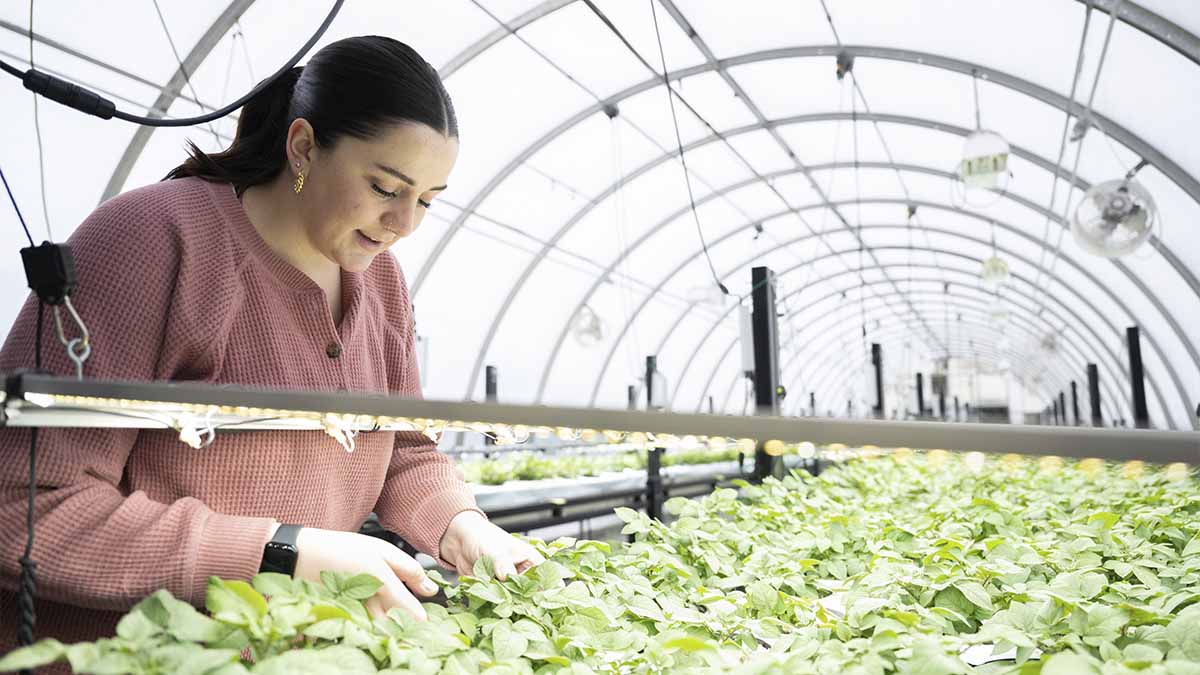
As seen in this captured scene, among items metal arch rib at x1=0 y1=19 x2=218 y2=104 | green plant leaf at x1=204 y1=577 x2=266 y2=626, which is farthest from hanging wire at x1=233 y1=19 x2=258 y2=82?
green plant leaf at x1=204 y1=577 x2=266 y2=626

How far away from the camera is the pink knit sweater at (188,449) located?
0.77 meters

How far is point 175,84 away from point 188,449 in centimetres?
660

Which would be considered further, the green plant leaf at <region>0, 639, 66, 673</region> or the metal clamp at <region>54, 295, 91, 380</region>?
the metal clamp at <region>54, 295, 91, 380</region>

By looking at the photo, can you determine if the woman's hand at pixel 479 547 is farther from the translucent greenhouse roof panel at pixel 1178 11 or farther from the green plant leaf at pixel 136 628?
Result: the translucent greenhouse roof panel at pixel 1178 11

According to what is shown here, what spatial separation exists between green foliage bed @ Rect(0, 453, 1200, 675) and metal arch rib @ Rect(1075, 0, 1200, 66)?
20.2 feet

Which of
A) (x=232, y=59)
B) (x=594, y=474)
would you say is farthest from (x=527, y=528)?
(x=232, y=59)

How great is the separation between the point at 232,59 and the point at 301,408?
6.94m

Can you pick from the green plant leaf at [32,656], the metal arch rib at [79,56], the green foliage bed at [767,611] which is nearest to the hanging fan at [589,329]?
the metal arch rib at [79,56]

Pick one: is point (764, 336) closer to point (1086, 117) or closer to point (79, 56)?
point (79, 56)

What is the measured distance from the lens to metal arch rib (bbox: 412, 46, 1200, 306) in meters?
7.85

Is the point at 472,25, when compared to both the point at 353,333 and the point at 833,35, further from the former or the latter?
the point at 353,333

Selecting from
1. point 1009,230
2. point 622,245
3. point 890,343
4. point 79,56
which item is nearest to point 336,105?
point 79,56

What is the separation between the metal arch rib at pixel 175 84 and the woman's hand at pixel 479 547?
624cm

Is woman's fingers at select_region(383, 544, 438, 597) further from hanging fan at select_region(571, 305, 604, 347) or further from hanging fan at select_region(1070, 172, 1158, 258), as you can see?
hanging fan at select_region(571, 305, 604, 347)
